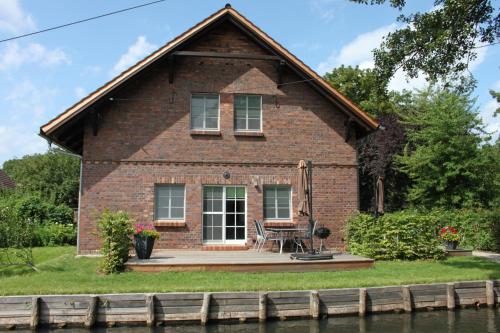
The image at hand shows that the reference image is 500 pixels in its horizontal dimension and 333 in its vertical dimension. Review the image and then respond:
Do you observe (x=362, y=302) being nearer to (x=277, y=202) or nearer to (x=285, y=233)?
(x=285, y=233)

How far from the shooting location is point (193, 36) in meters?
13.6

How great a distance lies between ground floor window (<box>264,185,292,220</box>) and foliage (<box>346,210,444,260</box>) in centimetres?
244

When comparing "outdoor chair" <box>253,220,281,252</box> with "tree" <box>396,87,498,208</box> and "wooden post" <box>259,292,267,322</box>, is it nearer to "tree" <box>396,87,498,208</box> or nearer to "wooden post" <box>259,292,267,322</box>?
"wooden post" <box>259,292,267,322</box>

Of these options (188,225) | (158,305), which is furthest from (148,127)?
(158,305)

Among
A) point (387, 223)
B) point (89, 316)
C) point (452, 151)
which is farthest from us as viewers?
point (452, 151)

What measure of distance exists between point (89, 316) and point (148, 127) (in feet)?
22.6

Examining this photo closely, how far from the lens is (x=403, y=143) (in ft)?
78.5

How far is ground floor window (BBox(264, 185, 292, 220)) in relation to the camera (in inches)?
552

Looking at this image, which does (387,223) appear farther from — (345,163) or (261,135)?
(261,135)

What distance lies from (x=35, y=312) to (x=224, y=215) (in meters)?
6.64

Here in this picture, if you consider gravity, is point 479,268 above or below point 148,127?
below

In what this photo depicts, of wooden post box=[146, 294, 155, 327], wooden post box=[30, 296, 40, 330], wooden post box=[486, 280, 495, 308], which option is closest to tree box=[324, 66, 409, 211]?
wooden post box=[486, 280, 495, 308]

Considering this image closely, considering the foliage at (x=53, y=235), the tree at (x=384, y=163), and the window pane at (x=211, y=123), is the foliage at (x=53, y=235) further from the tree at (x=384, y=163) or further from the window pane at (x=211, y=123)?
the tree at (x=384, y=163)

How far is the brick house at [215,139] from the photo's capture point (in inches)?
525
